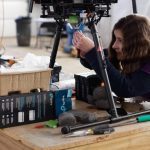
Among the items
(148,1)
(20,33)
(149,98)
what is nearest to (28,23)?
(20,33)

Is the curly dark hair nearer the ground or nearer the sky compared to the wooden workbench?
nearer the sky

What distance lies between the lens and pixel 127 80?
5.13ft

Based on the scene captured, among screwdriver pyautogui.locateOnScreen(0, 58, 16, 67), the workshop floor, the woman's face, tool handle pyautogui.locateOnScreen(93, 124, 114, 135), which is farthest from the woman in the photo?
the workshop floor

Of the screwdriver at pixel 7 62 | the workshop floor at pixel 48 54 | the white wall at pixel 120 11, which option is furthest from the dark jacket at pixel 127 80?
the workshop floor at pixel 48 54

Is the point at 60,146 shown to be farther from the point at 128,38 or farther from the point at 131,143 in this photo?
the point at 128,38

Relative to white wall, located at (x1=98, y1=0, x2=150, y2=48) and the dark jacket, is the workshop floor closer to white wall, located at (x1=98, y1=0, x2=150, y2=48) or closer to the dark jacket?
white wall, located at (x1=98, y1=0, x2=150, y2=48)

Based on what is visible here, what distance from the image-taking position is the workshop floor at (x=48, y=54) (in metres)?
4.75

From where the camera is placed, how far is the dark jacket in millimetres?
1522

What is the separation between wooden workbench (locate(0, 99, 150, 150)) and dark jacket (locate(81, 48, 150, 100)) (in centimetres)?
18

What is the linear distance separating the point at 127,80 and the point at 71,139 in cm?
45

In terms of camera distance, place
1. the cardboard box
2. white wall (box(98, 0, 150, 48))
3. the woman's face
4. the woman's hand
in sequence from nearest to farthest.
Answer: the cardboard box → the woman's hand → the woman's face → white wall (box(98, 0, 150, 48))

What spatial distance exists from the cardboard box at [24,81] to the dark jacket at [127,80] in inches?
7.6

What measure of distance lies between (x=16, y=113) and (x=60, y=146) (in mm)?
270

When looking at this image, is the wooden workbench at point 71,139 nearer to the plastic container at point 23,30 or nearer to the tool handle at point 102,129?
the tool handle at point 102,129
